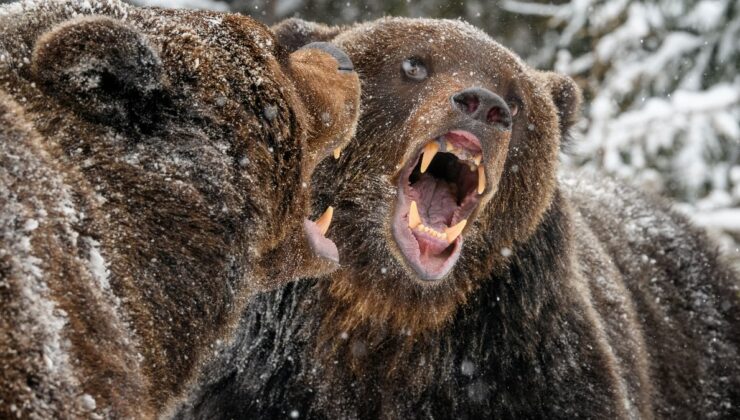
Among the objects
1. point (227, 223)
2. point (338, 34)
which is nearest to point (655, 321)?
point (338, 34)

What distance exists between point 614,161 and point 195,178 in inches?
320

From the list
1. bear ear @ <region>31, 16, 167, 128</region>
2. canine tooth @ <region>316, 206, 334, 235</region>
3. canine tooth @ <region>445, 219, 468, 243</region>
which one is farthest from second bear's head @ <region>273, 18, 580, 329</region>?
bear ear @ <region>31, 16, 167, 128</region>

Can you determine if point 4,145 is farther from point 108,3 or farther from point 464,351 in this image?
point 464,351

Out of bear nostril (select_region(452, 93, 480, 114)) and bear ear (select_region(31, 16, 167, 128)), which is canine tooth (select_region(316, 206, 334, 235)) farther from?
bear ear (select_region(31, 16, 167, 128))

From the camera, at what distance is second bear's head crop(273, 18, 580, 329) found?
387 cm

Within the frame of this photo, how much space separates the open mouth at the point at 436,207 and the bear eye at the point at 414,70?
0.35 metres

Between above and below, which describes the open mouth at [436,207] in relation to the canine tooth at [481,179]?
below

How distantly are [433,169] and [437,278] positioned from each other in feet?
2.46

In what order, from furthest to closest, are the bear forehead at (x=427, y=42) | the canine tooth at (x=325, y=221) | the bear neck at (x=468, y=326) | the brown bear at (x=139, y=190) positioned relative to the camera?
the bear forehead at (x=427, y=42), the bear neck at (x=468, y=326), the canine tooth at (x=325, y=221), the brown bear at (x=139, y=190)

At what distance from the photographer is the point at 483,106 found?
3799mm

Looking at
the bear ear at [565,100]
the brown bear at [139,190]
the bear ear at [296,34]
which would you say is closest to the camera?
the brown bear at [139,190]

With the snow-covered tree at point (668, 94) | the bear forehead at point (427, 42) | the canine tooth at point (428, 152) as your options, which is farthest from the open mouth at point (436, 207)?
the snow-covered tree at point (668, 94)

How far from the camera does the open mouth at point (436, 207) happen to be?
3855 mm

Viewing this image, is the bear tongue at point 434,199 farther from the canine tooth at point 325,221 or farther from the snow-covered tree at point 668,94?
the snow-covered tree at point 668,94
